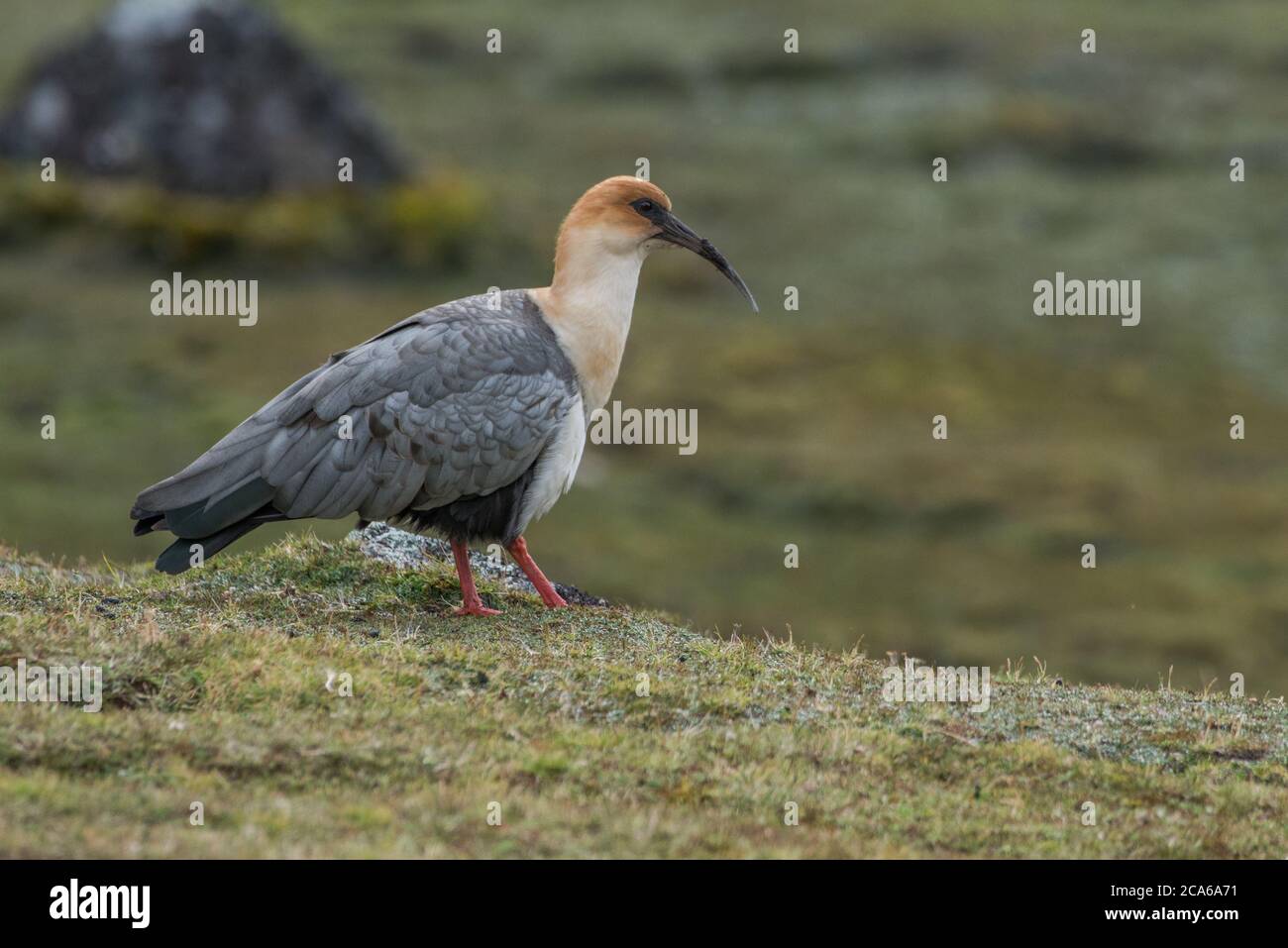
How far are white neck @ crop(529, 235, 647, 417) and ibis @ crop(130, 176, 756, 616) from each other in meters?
0.02

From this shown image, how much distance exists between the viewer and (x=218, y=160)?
38281 millimetres

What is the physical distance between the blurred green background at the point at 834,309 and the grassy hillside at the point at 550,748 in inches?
454

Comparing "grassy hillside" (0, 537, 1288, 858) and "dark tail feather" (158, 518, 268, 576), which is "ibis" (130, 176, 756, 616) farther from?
"grassy hillside" (0, 537, 1288, 858)

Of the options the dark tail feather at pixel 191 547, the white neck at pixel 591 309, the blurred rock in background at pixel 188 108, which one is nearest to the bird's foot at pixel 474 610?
the dark tail feather at pixel 191 547

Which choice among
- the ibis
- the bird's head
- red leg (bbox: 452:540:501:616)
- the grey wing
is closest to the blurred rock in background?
the bird's head

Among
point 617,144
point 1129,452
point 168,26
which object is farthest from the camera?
point 617,144

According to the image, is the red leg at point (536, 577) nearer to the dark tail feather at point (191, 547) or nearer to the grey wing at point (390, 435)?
the grey wing at point (390, 435)

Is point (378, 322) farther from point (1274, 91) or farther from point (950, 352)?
point (1274, 91)

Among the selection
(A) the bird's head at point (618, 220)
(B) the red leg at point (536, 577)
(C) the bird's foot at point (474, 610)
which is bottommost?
(C) the bird's foot at point (474, 610)

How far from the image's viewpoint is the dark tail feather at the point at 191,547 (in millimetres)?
11391

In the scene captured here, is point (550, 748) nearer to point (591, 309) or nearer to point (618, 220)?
point (591, 309)

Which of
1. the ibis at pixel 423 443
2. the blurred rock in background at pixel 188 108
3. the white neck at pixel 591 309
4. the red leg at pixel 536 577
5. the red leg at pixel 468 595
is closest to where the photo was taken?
the ibis at pixel 423 443

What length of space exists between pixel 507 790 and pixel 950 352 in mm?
27705
